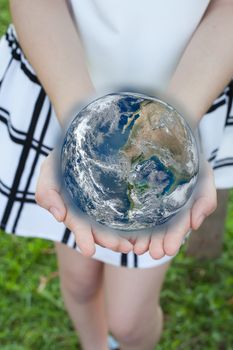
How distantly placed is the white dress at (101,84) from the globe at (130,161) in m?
0.35

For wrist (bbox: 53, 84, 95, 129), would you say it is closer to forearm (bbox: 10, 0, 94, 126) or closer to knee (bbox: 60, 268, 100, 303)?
forearm (bbox: 10, 0, 94, 126)

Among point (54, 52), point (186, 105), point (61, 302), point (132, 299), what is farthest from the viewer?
point (61, 302)

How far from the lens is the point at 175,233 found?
1.52 m

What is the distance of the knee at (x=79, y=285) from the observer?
2.15m

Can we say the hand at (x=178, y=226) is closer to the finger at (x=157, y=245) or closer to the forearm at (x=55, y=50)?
the finger at (x=157, y=245)

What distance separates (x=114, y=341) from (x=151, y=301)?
583 mm

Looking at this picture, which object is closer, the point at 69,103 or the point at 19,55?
the point at 69,103

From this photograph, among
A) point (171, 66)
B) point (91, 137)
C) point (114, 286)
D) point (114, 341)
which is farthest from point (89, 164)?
point (114, 341)

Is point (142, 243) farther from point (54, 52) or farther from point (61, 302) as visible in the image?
point (61, 302)

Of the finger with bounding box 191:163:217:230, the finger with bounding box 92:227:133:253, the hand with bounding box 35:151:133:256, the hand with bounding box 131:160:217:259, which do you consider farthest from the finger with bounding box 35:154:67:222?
the finger with bounding box 191:163:217:230

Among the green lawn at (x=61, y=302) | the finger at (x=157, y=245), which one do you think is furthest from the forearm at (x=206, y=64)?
the green lawn at (x=61, y=302)

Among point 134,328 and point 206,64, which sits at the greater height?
Answer: point 206,64

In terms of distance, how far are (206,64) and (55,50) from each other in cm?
42

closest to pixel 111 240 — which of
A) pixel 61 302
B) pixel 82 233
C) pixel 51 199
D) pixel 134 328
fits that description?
pixel 82 233
